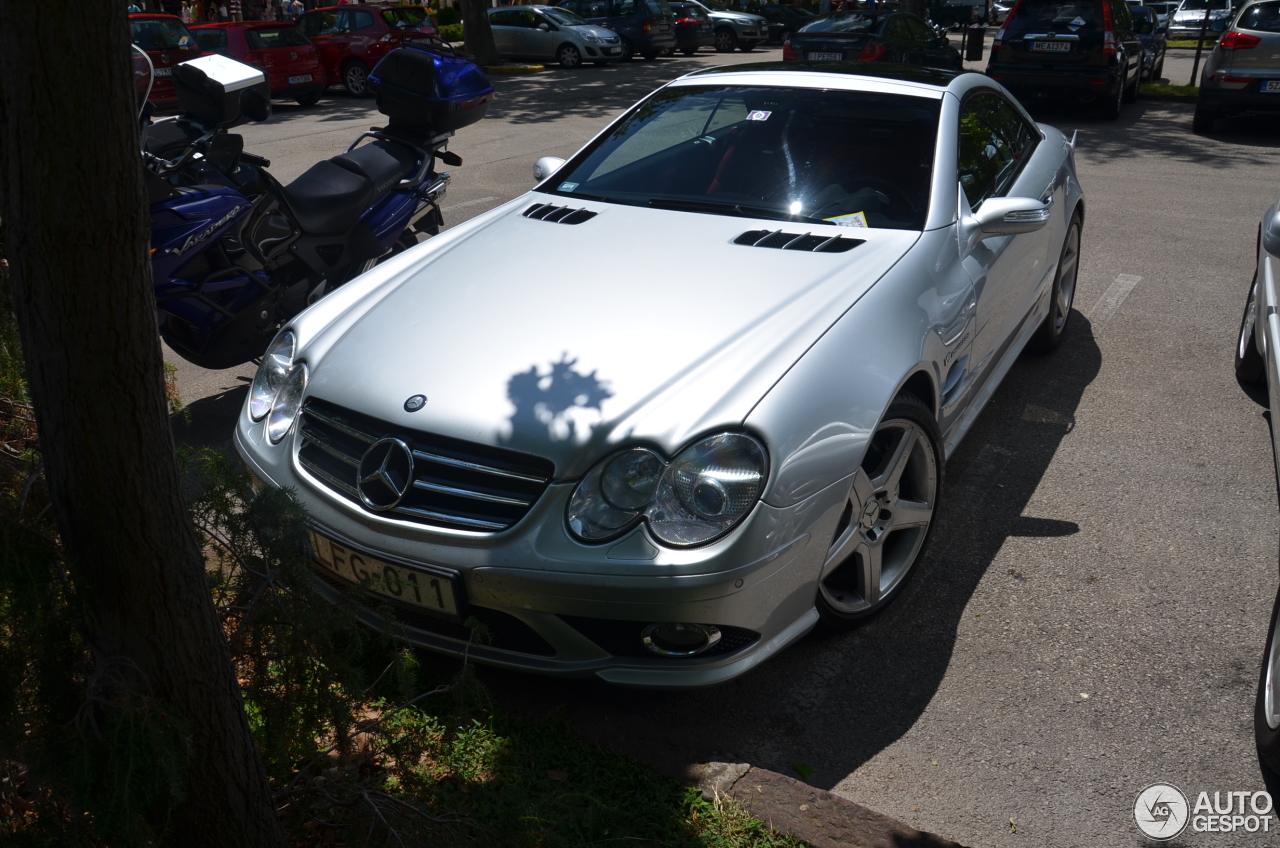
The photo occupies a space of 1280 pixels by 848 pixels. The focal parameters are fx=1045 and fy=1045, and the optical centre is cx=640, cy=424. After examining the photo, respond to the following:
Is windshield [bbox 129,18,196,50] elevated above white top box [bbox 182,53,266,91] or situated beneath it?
situated beneath

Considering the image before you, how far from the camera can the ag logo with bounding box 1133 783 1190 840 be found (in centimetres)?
248

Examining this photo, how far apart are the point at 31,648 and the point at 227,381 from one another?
399cm

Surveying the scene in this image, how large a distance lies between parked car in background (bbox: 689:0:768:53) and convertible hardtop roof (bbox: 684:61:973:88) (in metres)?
23.2

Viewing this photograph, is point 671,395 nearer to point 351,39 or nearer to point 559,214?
point 559,214

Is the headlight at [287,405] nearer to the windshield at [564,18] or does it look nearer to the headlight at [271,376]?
the headlight at [271,376]

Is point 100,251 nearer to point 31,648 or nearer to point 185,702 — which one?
point 31,648

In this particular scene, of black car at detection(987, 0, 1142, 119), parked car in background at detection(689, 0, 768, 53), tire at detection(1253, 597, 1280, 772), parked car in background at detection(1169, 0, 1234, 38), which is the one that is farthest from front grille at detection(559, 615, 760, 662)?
parked car in background at detection(1169, 0, 1234, 38)

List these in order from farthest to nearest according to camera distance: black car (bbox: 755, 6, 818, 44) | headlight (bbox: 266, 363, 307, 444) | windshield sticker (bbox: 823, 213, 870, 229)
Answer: black car (bbox: 755, 6, 818, 44) < windshield sticker (bbox: 823, 213, 870, 229) < headlight (bbox: 266, 363, 307, 444)

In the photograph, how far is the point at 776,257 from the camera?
347 cm

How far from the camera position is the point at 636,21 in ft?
76.2

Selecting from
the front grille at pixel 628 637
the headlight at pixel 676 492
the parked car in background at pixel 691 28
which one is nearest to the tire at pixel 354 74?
the parked car in background at pixel 691 28

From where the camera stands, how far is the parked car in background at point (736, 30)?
2664 cm

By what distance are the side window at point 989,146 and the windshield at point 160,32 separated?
46.0 feet

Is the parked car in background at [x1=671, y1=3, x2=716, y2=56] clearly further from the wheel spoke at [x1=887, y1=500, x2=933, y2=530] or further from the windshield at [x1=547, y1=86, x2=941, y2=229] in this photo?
the wheel spoke at [x1=887, y1=500, x2=933, y2=530]
